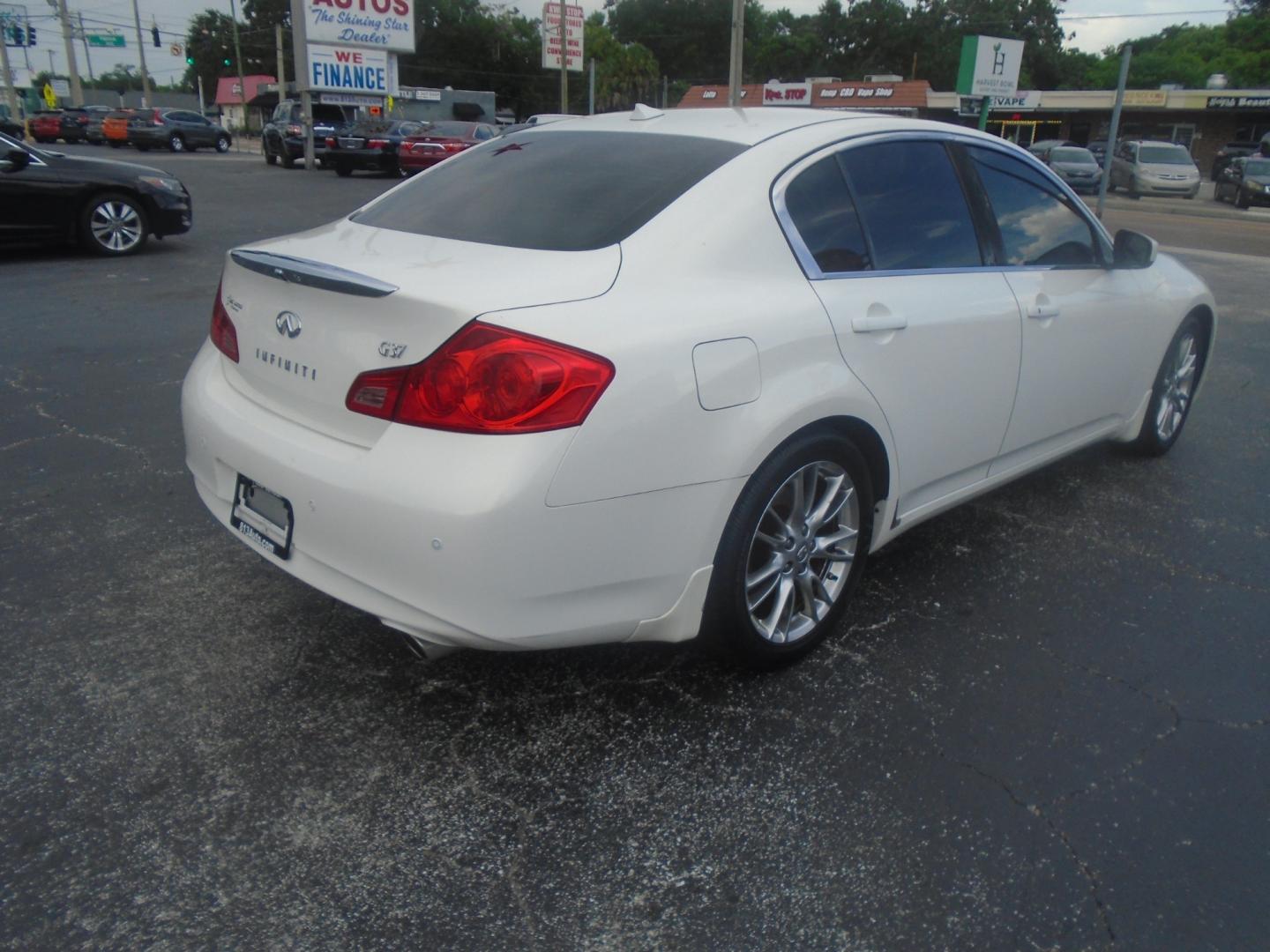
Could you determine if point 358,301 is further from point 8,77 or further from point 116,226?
point 8,77

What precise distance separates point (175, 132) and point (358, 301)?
1786 inches

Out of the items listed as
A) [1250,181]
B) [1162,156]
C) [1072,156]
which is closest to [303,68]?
[1072,156]

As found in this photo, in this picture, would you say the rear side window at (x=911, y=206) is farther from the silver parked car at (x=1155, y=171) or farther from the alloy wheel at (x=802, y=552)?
the silver parked car at (x=1155, y=171)

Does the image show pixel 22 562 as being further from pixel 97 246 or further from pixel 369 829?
pixel 97 246

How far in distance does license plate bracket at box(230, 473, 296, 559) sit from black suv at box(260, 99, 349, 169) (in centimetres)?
2677

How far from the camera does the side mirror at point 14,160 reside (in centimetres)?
955

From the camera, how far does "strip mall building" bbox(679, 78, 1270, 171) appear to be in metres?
46.2

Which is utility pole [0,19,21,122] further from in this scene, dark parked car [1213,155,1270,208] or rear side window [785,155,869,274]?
rear side window [785,155,869,274]

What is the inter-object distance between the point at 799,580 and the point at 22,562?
2.76 meters

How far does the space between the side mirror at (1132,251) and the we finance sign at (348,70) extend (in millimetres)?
27014

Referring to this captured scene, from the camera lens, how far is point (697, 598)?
2648 millimetres

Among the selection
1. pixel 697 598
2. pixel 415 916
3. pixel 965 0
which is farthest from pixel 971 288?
pixel 965 0

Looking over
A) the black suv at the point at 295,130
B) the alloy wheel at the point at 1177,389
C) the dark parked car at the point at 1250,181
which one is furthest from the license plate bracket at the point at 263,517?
the dark parked car at the point at 1250,181

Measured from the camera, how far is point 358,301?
8.23ft
